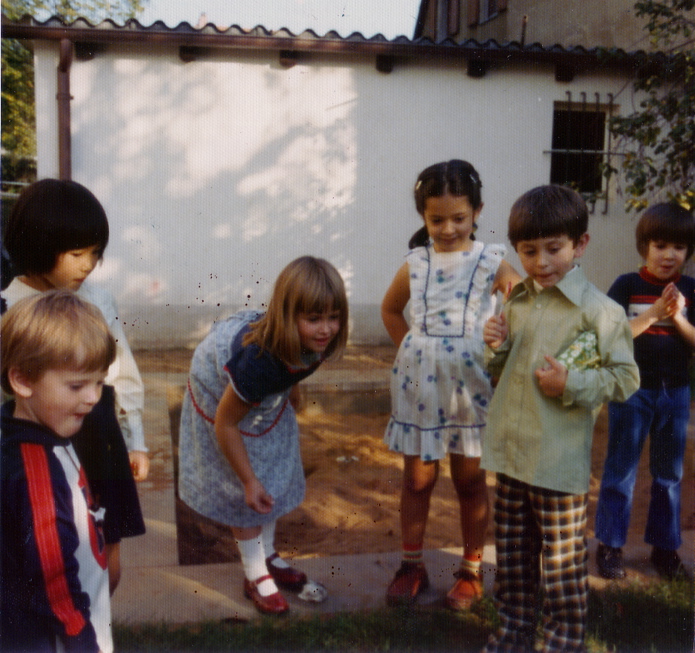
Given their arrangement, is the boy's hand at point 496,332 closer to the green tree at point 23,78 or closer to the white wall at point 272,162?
the green tree at point 23,78

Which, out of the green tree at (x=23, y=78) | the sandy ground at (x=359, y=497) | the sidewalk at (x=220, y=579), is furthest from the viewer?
the green tree at (x=23, y=78)

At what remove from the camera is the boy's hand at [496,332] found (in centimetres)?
213

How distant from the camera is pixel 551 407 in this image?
209cm

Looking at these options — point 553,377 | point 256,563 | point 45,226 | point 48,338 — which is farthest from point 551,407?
point 45,226

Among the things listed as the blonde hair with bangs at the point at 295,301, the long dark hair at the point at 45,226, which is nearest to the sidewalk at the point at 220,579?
the blonde hair with bangs at the point at 295,301

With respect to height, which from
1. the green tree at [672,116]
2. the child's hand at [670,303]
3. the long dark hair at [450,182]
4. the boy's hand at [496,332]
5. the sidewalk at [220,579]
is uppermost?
the green tree at [672,116]

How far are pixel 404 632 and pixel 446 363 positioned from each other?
3.10 feet

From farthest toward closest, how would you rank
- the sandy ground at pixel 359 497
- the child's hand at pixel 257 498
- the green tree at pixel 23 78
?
the green tree at pixel 23 78 < the sandy ground at pixel 359 497 < the child's hand at pixel 257 498

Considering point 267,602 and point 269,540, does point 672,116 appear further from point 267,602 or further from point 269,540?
point 267,602

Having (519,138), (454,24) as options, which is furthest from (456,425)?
(454,24)

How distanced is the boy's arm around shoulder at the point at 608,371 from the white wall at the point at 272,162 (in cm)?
548

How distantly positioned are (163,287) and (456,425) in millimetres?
5615

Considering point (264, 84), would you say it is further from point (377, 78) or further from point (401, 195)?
point (401, 195)

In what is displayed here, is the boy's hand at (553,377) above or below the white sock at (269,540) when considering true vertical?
above
